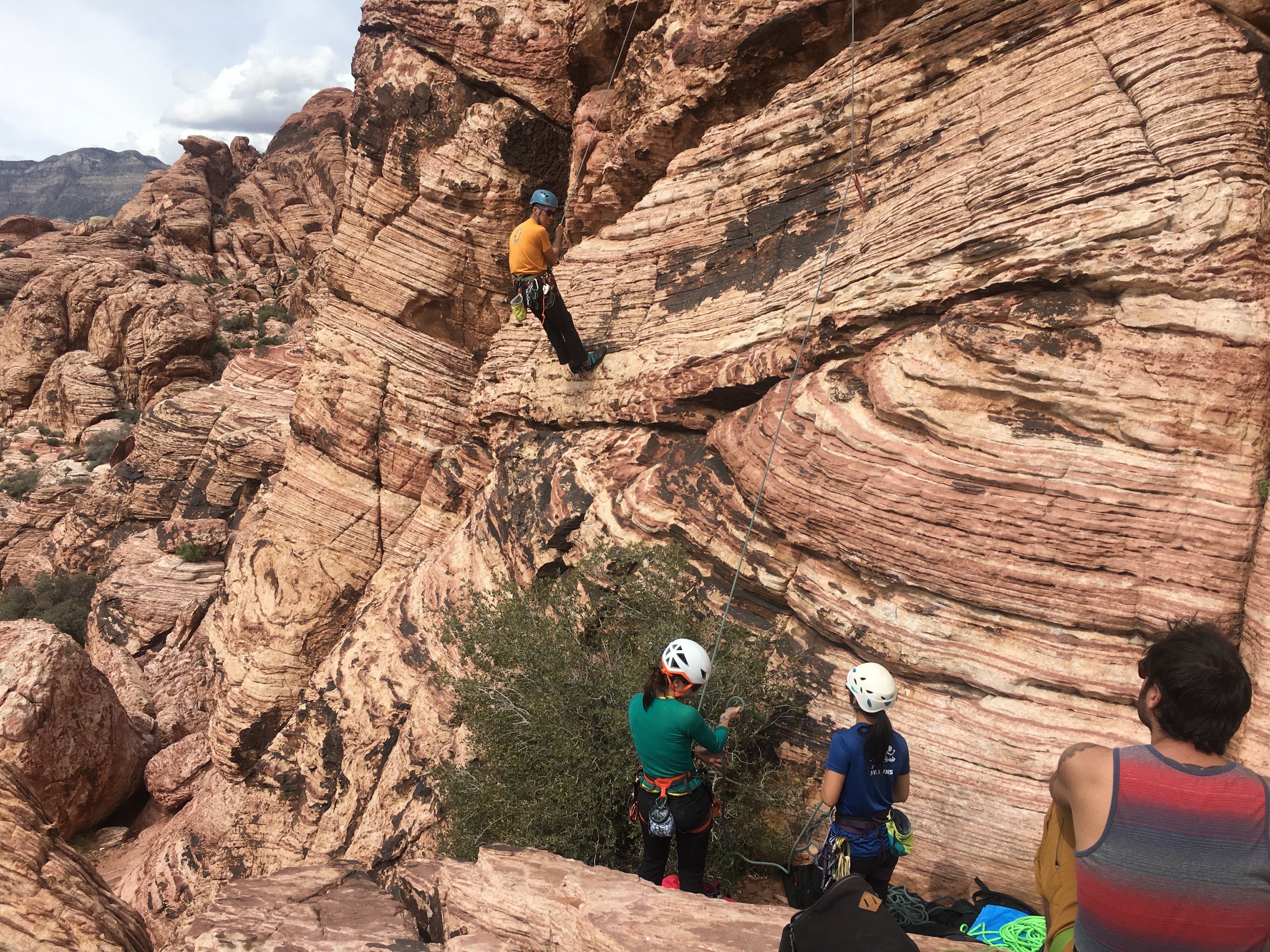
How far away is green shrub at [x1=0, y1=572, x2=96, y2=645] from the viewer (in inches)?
971

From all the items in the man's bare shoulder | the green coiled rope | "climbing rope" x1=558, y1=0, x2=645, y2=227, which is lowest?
the green coiled rope

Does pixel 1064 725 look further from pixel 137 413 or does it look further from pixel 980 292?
pixel 137 413

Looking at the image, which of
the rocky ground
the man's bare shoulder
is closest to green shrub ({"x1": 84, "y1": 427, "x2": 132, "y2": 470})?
the rocky ground

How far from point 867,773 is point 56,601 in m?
30.7

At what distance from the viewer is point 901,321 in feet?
24.1

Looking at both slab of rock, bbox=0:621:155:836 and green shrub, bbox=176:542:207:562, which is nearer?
slab of rock, bbox=0:621:155:836

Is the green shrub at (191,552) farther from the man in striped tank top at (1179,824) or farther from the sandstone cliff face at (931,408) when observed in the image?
the man in striped tank top at (1179,824)

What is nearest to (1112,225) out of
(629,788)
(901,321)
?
(901,321)

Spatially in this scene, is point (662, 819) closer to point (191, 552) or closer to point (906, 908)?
point (906, 908)

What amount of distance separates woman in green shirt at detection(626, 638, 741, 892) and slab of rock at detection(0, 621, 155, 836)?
14365 millimetres

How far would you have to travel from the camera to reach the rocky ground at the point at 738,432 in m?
5.77

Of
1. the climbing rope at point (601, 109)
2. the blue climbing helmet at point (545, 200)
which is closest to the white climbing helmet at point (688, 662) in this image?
the blue climbing helmet at point (545, 200)

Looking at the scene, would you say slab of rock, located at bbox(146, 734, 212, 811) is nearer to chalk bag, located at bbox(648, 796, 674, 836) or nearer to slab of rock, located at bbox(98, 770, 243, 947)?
slab of rock, located at bbox(98, 770, 243, 947)

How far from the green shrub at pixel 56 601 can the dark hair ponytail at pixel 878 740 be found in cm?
2781
